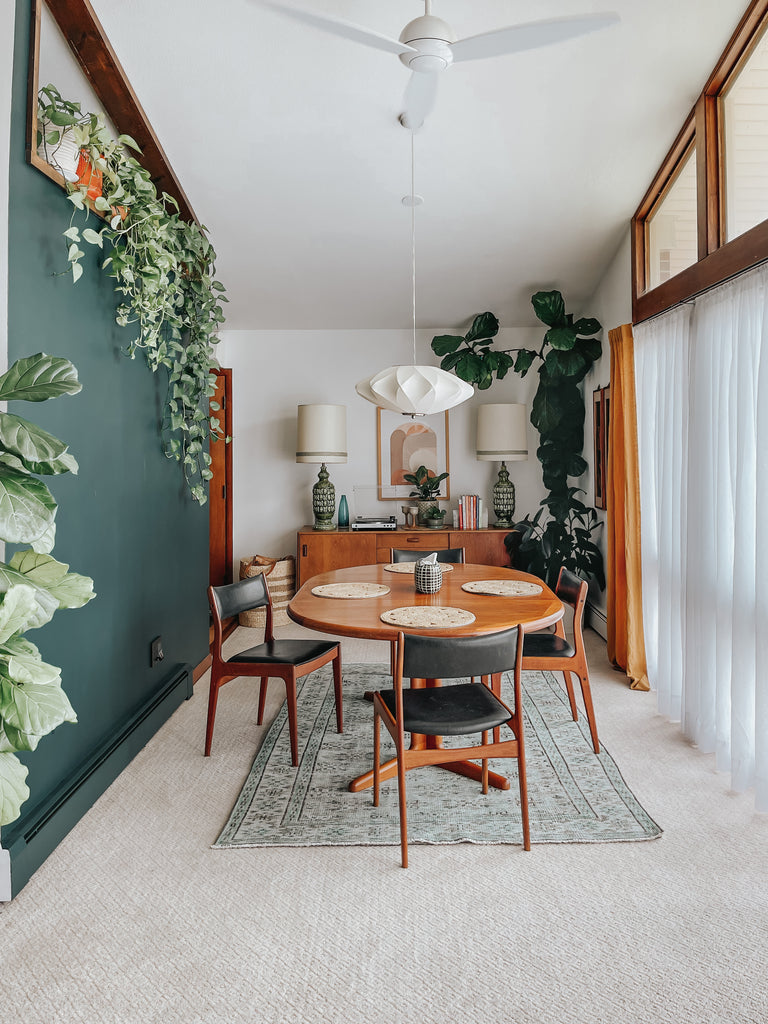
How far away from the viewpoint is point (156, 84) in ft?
10.6

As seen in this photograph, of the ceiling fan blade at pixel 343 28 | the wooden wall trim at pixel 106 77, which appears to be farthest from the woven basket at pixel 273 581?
the ceiling fan blade at pixel 343 28

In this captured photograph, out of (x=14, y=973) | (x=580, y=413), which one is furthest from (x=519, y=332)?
(x=14, y=973)

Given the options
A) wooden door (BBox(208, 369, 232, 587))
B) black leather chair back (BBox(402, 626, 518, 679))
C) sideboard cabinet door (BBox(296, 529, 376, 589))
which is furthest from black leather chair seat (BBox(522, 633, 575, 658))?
wooden door (BBox(208, 369, 232, 587))

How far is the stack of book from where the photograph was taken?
18.6ft

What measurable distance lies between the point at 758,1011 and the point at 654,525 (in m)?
2.62

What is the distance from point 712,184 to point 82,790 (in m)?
3.66

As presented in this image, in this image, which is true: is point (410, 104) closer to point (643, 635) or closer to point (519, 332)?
point (643, 635)

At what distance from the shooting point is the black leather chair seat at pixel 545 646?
3.08 m

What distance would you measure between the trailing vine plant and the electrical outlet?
2734 millimetres

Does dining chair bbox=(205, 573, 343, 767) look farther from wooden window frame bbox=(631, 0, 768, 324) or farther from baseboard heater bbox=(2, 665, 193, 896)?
wooden window frame bbox=(631, 0, 768, 324)

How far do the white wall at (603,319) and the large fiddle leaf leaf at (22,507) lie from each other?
379 centimetres

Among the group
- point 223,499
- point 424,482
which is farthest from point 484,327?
point 223,499

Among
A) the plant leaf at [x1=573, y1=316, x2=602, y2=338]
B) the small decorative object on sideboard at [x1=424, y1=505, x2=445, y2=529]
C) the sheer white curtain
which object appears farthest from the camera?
the small decorative object on sideboard at [x1=424, y1=505, x2=445, y2=529]

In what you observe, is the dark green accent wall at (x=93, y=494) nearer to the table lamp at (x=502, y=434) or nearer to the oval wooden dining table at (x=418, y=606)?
the oval wooden dining table at (x=418, y=606)
